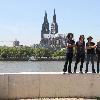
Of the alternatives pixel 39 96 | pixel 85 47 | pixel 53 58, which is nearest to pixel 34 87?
pixel 39 96

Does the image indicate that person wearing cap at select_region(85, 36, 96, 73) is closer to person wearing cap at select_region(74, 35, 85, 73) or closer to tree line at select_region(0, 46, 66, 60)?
person wearing cap at select_region(74, 35, 85, 73)

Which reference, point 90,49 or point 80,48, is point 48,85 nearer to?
point 80,48

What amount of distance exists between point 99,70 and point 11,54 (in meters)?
136

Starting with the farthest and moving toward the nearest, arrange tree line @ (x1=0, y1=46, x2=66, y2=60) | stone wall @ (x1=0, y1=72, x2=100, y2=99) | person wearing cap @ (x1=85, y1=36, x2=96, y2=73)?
1. tree line @ (x1=0, y1=46, x2=66, y2=60)
2. person wearing cap @ (x1=85, y1=36, x2=96, y2=73)
3. stone wall @ (x1=0, y1=72, x2=100, y2=99)

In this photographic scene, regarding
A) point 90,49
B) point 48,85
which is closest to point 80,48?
point 90,49

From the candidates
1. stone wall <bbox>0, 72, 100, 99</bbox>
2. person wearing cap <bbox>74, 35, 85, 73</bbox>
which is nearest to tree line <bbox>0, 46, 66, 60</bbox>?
person wearing cap <bbox>74, 35, 85, 73</bbox>

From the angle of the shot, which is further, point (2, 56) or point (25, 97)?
point (2, 56)

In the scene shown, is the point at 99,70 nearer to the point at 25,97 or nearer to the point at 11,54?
the point at 25,97

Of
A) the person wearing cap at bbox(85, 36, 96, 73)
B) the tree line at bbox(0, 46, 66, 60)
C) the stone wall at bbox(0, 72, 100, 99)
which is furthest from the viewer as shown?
the tree line at bbox(0, 46, 66, 60)

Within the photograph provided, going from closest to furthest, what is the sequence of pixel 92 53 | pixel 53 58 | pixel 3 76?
pixel 3 76 → pixel 92 53 → pixel 53 58

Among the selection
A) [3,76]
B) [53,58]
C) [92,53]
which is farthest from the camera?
[53,58]

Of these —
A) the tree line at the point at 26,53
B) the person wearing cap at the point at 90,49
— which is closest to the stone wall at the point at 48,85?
the person wearing cap at the point at 90,49

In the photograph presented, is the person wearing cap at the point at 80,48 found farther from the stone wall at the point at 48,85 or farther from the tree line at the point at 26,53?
the tree line at the point at 26,53

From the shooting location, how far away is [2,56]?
150000mm
